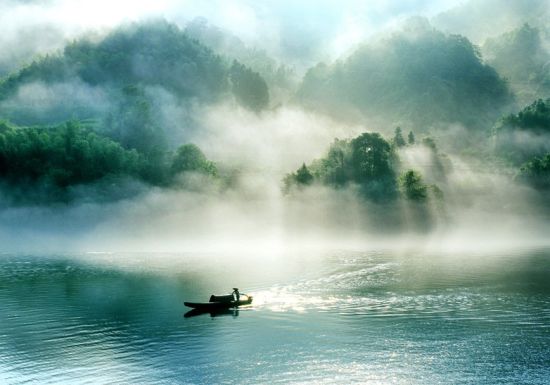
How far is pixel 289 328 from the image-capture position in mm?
79062

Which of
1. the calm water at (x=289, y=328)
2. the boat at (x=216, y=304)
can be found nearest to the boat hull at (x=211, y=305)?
the boat at (x=216, y=304)

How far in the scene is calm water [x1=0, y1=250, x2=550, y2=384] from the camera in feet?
199

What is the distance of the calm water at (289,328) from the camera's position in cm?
6072

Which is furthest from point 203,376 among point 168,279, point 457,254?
point 457,254

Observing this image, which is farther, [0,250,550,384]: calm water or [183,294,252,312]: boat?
[183,294,252,312]: boat

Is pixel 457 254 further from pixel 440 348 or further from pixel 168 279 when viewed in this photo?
pixel 440 348

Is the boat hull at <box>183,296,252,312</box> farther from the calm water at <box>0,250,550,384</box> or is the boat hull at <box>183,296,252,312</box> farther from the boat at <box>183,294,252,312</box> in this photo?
the calm water at <box>0,250,550,384</box>

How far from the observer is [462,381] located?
5725 centimetres

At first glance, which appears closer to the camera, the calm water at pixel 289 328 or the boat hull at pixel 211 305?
the calm water at pixel 289 328

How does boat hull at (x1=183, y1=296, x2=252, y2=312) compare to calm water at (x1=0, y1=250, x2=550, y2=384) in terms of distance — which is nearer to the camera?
calm water at (x1=0, y1=250, x2=550, y2=384)

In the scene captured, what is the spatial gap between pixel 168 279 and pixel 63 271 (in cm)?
3809

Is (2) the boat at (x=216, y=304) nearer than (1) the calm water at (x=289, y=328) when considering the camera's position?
No

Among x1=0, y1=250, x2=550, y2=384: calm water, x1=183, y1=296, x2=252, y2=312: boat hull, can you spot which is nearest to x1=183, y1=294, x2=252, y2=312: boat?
x1=183, y1=296, x2=252, y2=312: boat hull

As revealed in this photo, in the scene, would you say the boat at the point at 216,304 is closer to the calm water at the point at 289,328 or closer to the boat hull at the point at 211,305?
the boat hull at the point at 211,305
